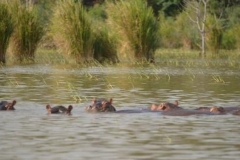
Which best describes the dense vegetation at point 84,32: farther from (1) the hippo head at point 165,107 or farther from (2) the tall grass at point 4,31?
(1) the hippo head at point 165,107

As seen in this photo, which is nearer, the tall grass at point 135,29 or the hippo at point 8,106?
the hippo at point 8,106

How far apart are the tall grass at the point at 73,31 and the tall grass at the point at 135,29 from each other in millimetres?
1190

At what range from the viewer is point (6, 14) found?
26625 mm

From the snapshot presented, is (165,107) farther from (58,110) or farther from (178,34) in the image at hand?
(178,34)

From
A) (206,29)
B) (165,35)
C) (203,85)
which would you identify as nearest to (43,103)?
(203,85)

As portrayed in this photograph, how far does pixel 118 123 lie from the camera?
1102 centimetres

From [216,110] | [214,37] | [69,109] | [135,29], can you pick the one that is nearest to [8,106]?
[69,109]

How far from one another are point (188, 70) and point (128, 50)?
13.7ft

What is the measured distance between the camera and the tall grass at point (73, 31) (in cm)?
2623

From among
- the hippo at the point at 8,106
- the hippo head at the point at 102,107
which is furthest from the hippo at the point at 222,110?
the hippo at the point at 8,106

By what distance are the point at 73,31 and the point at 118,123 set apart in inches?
611

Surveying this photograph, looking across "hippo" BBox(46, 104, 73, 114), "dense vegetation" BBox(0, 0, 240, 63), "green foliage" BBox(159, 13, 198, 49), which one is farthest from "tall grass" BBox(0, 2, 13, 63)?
"green foliage" BBox(159, 13, 198, 49)

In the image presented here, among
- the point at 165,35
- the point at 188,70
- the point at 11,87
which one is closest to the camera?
the point at 11,87

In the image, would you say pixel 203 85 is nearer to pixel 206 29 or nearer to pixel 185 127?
pixel 185 127
